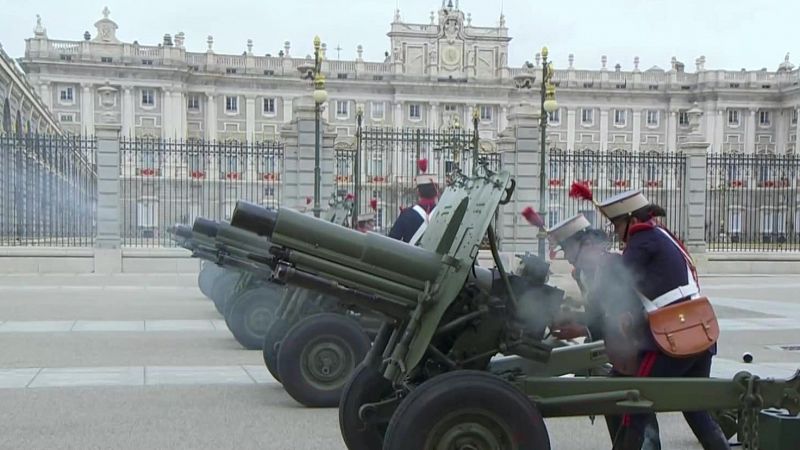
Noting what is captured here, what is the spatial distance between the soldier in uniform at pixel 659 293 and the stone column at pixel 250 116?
8102cm

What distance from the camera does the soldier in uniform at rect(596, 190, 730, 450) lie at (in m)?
5.16

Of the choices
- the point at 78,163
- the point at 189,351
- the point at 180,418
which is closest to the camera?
the point at 180,418

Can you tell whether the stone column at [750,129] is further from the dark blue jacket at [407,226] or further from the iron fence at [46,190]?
the dark blue jacket at [407,226]

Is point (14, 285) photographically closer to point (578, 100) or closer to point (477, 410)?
point (477, 410)

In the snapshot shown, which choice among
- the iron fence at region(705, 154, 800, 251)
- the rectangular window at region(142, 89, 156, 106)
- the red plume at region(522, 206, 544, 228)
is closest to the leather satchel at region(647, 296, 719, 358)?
the red plume at region(522, 206, 544, 228)

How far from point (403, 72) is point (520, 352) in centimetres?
8748

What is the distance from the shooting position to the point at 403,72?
91188 millimetres

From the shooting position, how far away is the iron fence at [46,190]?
949 inches

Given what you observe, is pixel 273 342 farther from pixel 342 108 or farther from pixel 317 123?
pixel 342 108

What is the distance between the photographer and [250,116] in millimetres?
85438

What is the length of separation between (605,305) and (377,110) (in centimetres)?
8330

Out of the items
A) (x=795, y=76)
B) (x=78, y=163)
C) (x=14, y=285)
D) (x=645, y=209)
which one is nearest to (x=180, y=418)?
(x=645, y=209)

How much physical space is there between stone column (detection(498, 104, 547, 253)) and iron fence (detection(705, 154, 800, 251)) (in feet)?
18.4

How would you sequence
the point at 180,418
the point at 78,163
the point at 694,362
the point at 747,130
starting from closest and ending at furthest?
1. the point at 694,362
2. the point at 180,418
3. the point at 78,163
4. the point at 747,130
